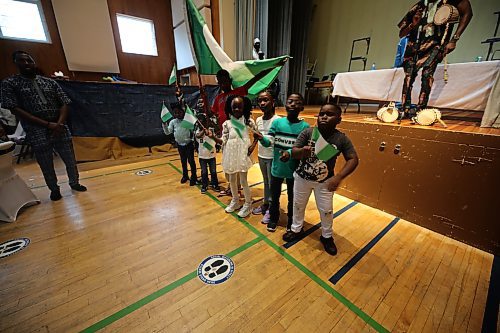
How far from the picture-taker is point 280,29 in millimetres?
5301

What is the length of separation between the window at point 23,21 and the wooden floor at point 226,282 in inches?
239

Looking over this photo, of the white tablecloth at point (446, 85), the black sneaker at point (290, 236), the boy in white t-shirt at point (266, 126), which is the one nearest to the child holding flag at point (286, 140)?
the black sneaker at point (290, 236)

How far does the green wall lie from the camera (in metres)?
4.66

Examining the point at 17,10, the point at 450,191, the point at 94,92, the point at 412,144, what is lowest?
the point at 450,191

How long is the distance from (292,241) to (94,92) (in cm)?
430

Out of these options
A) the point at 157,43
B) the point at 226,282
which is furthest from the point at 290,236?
the point at 157,43

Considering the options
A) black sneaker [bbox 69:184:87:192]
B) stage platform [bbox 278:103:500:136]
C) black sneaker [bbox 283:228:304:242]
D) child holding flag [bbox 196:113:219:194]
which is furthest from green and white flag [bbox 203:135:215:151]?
black sneaker [bbox 69:184:87:192]

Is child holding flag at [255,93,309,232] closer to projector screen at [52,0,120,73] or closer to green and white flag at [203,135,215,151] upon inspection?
green and white flag at [203,135,215,151]

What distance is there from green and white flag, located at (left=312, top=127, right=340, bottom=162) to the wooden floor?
35.4 inches

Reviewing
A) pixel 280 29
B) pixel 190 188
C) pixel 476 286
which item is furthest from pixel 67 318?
pixel 280 29

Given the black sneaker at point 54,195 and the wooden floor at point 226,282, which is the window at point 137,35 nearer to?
the black sneaker at point 54,195

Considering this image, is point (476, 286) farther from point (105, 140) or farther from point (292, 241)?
point (105, 140)

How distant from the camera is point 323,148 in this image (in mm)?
1312

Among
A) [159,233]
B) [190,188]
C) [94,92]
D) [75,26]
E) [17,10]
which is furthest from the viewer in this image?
[75,26]
